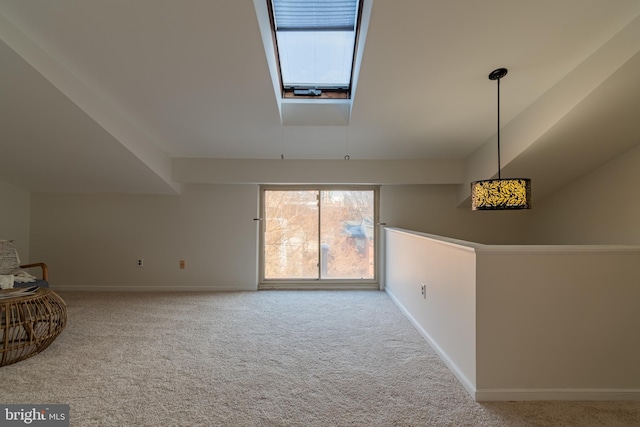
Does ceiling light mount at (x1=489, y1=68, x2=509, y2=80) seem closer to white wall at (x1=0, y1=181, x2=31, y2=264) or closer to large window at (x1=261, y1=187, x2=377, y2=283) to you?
large window at (x1=261, y1=187, x2=377, y2=283)

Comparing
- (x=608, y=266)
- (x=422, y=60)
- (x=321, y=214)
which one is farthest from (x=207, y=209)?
(x=608, y=266)

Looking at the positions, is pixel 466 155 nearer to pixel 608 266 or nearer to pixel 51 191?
pixel 608 266

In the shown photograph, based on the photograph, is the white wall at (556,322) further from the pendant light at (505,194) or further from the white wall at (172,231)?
the white wall at (172,231)

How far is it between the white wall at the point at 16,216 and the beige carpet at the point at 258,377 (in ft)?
6.10

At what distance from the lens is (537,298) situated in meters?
1.80

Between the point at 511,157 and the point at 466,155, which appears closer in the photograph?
the point at 511,157

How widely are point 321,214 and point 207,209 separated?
5.36 feet

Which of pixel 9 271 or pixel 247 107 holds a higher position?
pixel 247 107

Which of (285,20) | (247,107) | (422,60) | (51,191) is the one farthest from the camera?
Result: (51,191)

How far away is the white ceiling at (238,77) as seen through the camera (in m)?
1.76

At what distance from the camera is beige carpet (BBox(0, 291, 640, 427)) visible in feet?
5.39

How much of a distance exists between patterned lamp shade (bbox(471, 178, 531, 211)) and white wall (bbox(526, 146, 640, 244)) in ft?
5.33

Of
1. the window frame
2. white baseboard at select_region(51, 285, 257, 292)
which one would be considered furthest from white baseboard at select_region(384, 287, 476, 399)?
white baseboard at select_region(51, 285, 257, 292)

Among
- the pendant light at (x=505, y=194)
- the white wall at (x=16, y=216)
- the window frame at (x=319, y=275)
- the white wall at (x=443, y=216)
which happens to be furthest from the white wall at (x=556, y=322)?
the white wall at (x=16, y=216)
